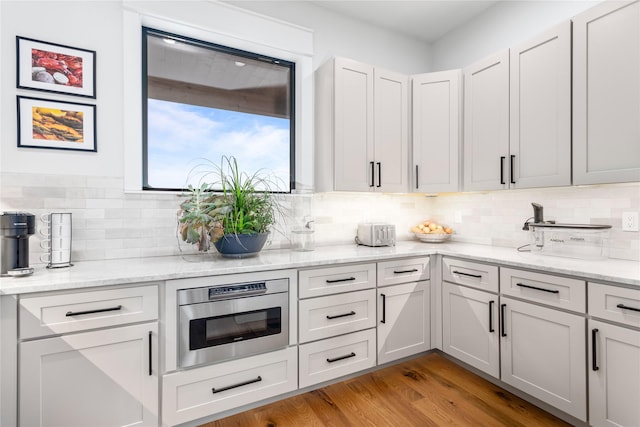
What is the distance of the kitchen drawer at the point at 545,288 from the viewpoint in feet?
5.39

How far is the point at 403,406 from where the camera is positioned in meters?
1.89

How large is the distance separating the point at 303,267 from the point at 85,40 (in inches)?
75.8

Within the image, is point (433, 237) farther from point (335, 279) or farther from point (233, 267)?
point (233, 267)

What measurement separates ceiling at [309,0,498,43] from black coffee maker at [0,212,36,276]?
256cm

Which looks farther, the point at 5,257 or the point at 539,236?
the point at 539,236

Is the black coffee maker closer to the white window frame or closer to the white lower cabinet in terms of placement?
the white window frame

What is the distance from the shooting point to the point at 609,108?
5.82 ft

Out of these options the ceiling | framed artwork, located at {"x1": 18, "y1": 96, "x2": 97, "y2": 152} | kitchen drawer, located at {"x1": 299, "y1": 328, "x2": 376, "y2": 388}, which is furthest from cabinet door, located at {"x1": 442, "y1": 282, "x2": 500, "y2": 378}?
framed artwork, located at {"x1": 18, "y1": 96, "x2": 97, "y2": 152}

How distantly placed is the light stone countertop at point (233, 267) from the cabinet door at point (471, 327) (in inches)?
11.0

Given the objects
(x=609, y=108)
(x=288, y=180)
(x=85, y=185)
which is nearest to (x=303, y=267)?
(x=288, y=180)

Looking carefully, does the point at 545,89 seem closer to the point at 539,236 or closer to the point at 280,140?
the point at 539,236

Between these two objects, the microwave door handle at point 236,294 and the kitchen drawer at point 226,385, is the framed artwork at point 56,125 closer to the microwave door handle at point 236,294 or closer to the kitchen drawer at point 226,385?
the microwave door handle at point 236,294

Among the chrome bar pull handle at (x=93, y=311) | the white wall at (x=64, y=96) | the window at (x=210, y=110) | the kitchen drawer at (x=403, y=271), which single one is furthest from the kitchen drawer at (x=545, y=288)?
the white wall at (x=64, y=96)

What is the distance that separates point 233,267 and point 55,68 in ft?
5.17
